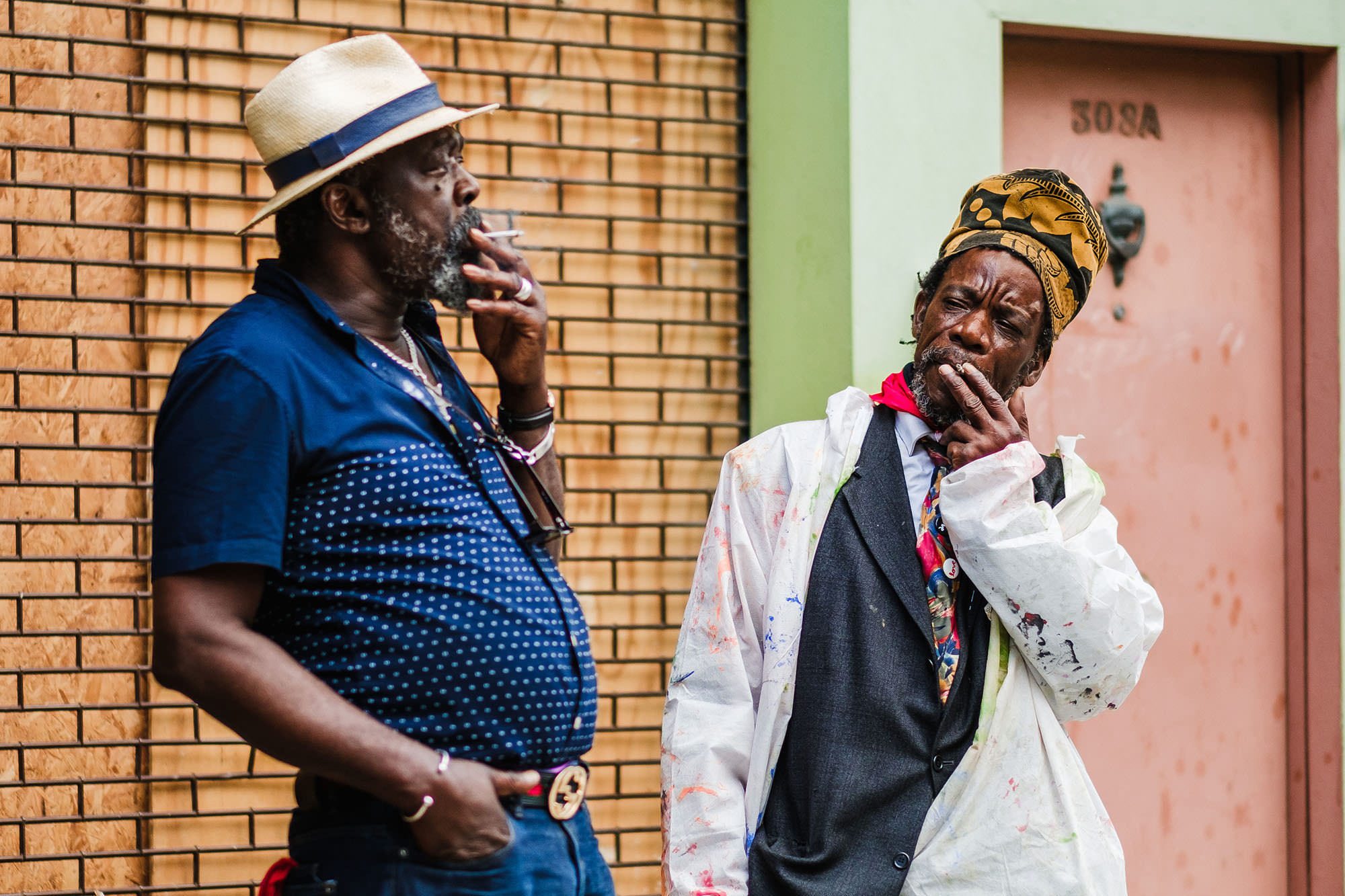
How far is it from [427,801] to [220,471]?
54cm

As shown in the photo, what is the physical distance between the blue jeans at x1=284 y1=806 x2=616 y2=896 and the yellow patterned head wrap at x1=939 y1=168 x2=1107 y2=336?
1.59 metres

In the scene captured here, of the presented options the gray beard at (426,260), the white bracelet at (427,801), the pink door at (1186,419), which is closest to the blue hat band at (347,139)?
the gray beard at (426,260)

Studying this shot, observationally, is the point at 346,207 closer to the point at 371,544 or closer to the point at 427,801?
the point at 371,544

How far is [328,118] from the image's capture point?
2125 mm

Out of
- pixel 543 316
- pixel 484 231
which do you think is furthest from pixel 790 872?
pixel 484 231

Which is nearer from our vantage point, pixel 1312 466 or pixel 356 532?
pixel 356 532

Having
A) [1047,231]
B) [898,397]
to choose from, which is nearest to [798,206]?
[1047,231]

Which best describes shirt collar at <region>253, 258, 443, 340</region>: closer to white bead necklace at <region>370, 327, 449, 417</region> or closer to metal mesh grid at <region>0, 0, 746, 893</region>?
white bead necklace at <region>370, 327, 449, 417</region>

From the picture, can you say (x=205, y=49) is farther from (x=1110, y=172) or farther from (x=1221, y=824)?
(x=1221, y=824)

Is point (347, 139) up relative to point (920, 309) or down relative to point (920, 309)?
up

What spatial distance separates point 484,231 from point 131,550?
1925 millimetres

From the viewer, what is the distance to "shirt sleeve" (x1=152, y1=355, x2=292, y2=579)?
183 centimetres

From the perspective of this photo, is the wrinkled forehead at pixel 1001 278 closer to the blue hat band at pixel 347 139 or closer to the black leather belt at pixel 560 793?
the blue hat band at pixel 347 139

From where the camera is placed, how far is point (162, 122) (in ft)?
12.5
